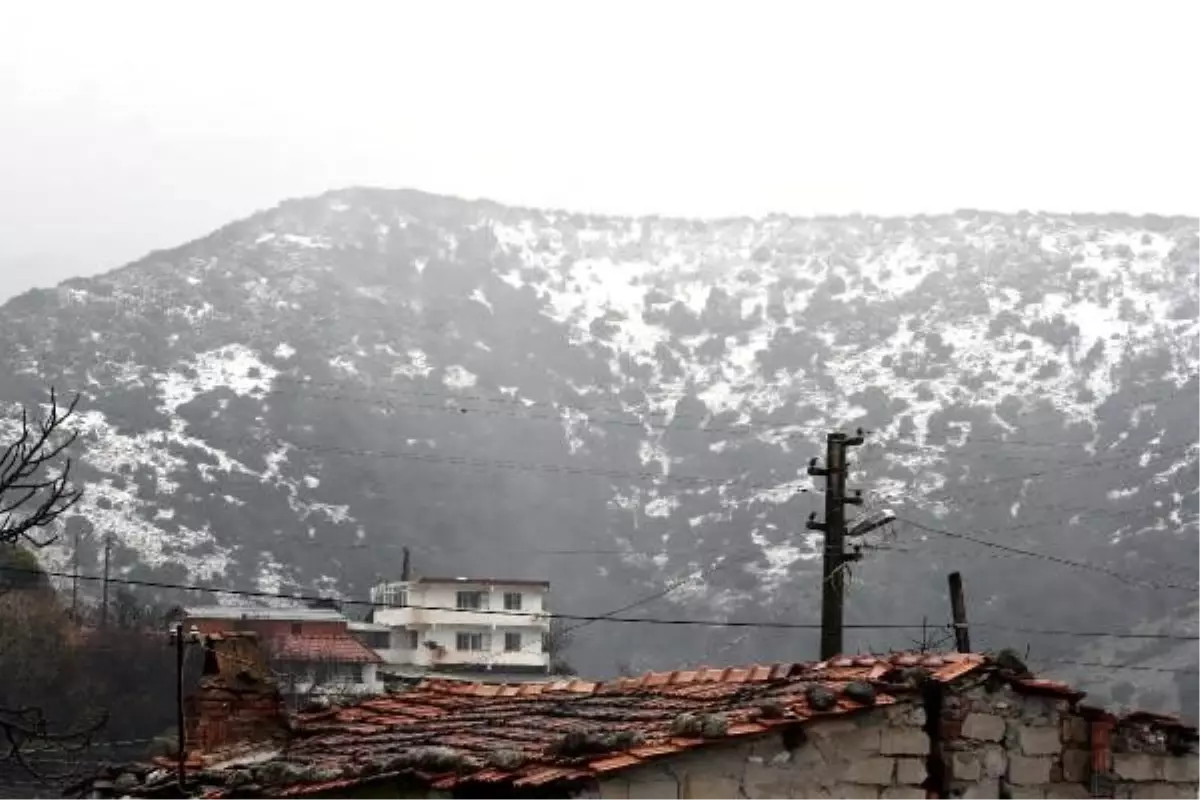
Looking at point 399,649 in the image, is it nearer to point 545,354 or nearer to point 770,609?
point 770,609

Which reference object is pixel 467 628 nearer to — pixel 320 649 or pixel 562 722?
pixel 320 649

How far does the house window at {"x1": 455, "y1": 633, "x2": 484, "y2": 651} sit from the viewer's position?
244ft

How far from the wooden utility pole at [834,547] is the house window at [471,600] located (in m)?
50.1

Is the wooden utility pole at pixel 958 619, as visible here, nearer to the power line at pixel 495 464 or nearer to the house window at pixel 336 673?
the house window at pixel 336 673

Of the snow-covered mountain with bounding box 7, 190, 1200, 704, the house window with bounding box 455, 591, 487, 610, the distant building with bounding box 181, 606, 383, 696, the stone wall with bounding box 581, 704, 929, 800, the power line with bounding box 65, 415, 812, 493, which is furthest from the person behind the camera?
the power line with bounding box 65, 415, 812, 493

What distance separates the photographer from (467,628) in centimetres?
7431

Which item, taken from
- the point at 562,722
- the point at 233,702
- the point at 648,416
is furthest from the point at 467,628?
the point at 648,416

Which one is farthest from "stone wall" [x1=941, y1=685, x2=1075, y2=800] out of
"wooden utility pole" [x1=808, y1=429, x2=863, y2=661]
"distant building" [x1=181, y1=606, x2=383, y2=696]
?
"distant building" [x1=181, y1=606, x2=383, y2=696]

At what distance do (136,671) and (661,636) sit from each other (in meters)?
48.2

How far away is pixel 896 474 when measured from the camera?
371ft

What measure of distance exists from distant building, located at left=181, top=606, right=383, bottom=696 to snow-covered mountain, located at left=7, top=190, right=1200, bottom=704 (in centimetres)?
2221

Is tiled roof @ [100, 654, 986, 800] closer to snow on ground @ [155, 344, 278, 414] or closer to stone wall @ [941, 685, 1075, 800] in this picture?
stone wall @ [941, 685, 1075, 800]

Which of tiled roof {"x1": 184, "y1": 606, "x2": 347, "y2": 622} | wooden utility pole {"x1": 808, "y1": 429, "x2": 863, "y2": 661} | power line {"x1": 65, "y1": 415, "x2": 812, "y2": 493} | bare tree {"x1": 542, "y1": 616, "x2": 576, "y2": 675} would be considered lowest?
bare tree {"x1": 542, "y1": 616, "x2": 576, "y2": 675}

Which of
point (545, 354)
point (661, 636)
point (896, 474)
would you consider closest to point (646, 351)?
point (545, 354)
